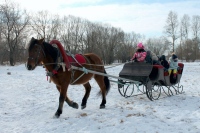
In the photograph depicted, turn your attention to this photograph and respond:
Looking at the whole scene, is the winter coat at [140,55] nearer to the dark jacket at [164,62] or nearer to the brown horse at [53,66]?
the dark jacket at [164,62]

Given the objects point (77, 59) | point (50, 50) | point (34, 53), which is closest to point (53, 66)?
point (50, 50)

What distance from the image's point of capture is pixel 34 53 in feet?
18.2

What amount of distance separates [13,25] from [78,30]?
17603 mm

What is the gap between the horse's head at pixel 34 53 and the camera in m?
5.50

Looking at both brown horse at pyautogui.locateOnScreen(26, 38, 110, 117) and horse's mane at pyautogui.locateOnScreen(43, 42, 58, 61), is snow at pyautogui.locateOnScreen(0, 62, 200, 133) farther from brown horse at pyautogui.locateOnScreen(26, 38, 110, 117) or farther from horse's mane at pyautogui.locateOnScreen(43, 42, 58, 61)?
horse's mane at pyautogui.locateOnScreen(43, 42, 58, 61)

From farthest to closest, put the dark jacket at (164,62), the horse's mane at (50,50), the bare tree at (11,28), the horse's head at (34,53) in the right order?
the bare tree at (11,28), the dark jacket at (164,62), the horse's mane at (50,50), the horse's head at (34,53)

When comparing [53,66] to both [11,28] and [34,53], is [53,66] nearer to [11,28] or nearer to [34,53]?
[34,53]

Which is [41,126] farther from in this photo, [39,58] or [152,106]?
[152,106]

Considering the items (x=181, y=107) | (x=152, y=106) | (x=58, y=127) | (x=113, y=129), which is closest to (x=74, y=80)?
(x=58, y=127)

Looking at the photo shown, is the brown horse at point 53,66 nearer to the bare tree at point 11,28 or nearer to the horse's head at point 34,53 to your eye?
the horse's head at point 34,53

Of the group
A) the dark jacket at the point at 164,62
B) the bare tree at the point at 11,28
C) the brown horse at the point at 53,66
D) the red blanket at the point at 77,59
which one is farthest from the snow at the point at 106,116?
the bare tree at the point at 11,28

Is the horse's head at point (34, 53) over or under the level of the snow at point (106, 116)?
over

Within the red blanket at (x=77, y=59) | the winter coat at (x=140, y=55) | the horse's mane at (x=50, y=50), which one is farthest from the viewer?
the winter coat at (x=140, y=55)

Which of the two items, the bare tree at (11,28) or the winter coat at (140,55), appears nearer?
the winter coat at (140,55)
